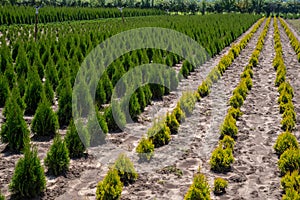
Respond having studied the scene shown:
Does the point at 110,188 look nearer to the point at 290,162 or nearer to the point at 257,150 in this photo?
the point at 290,162

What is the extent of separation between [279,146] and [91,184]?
375 cm

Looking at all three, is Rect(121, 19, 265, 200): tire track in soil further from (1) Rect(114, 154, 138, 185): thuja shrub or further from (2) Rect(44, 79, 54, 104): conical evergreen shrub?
(2) Rect(44, 79, 54, 104): conical evergreen shrub

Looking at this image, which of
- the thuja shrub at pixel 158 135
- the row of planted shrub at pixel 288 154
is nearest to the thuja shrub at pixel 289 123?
the row of planted shrub at pixel 288 154

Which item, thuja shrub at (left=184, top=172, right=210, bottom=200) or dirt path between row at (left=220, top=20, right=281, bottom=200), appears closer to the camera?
thuja shrub at (left=184, top=172, right=210, bottom=200)

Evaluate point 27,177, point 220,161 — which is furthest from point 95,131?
point 220,161

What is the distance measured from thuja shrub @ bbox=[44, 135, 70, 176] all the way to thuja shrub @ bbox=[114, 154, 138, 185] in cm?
90

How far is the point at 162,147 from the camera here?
7.55 m

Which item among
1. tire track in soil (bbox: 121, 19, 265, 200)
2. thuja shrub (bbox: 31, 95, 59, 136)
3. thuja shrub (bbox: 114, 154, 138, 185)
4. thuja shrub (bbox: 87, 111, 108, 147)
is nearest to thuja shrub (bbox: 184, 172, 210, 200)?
tire track in soil (bbox: 121, 19, 265, 200)

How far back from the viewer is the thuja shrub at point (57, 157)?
19.8ft

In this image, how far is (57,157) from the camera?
6086 millimetres

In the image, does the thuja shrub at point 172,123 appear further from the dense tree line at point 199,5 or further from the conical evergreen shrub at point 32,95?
the dense tree line at point 199,5

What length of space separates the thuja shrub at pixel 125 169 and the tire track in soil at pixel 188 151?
13 cm

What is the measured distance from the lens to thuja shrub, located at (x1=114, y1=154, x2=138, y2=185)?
592 centimetres

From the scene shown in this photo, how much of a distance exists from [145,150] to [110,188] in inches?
70.1
